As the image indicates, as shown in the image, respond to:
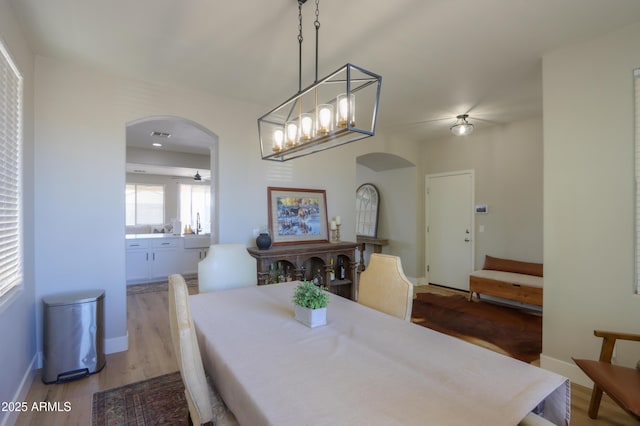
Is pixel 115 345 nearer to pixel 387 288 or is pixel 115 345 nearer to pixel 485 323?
pixel 387 288

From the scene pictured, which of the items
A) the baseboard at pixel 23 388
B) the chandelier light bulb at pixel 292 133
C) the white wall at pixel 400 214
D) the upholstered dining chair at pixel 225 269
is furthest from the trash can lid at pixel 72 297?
the white wall at pixel 400 214

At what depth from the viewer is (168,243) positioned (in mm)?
5879

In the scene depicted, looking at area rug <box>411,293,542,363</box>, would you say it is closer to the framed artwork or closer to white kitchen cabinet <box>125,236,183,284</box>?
the framed artwork

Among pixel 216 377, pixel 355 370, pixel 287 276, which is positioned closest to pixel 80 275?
pixel 287 276

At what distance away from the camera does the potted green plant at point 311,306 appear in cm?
161

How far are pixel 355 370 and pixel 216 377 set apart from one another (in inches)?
23.6

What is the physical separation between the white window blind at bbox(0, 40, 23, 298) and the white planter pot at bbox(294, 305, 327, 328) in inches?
70.6

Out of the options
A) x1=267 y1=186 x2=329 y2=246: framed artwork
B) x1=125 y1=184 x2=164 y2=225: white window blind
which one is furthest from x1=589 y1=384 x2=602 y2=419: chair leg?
x1=125 y1=184 x2=164 y2=225: white window blind

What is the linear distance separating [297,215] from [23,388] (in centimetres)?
285

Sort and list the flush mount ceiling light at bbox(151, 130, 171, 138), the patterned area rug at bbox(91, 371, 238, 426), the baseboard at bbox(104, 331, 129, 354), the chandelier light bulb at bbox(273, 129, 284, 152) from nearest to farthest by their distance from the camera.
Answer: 1. the patterned area rug at bbox(91, 371, 238, 426)
2. the chandelier light bulb at bbox(273, 129, 284, 152)
3. the baseboard at bbox(104, 331, 129, 354)
4. the flush mount ceiling light at bbox(151, 130, 171, 138)

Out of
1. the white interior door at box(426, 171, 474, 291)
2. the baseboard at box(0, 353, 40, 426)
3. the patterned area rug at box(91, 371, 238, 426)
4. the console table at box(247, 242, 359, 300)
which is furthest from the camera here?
the white interior door at box(426, 171, 474, 291)

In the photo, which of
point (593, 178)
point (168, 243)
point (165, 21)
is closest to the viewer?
point (165, 21)

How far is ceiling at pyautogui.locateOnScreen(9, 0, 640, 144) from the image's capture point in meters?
1.97

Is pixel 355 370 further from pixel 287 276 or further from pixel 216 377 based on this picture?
pixel 287 276
